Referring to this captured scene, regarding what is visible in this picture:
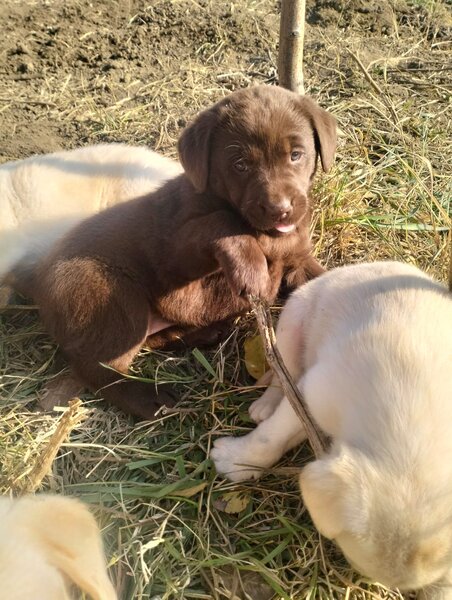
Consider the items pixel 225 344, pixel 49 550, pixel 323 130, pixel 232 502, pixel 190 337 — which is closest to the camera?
pixel 49 550

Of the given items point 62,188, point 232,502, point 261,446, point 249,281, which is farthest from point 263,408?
point 62,188

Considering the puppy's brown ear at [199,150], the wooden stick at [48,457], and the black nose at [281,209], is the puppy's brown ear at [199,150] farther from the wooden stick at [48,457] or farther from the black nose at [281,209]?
the wooden stick at [48,457]

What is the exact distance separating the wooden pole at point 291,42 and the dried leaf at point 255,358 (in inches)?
75.5

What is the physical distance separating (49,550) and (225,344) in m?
2.00

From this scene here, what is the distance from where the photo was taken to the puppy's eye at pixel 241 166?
3.47 meters

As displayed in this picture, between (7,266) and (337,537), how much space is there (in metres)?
2.74

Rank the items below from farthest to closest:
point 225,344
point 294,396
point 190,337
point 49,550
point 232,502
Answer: point 190,337 → point 225,344 → point 232,502 → point 294,396 → point 49,550

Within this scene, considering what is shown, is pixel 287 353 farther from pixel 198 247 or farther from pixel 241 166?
pixel 241 166

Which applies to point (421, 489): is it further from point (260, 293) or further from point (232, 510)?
point (260, 293)

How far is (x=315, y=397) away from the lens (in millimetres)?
2613

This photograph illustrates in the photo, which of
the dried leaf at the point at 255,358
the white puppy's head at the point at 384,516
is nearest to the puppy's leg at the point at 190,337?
the dried leaf at the point at 255,358

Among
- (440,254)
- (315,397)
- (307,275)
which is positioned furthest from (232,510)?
(440,254)

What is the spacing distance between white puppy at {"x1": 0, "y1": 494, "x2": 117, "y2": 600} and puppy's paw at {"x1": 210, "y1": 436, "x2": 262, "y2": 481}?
121cm

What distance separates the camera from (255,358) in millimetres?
3557
